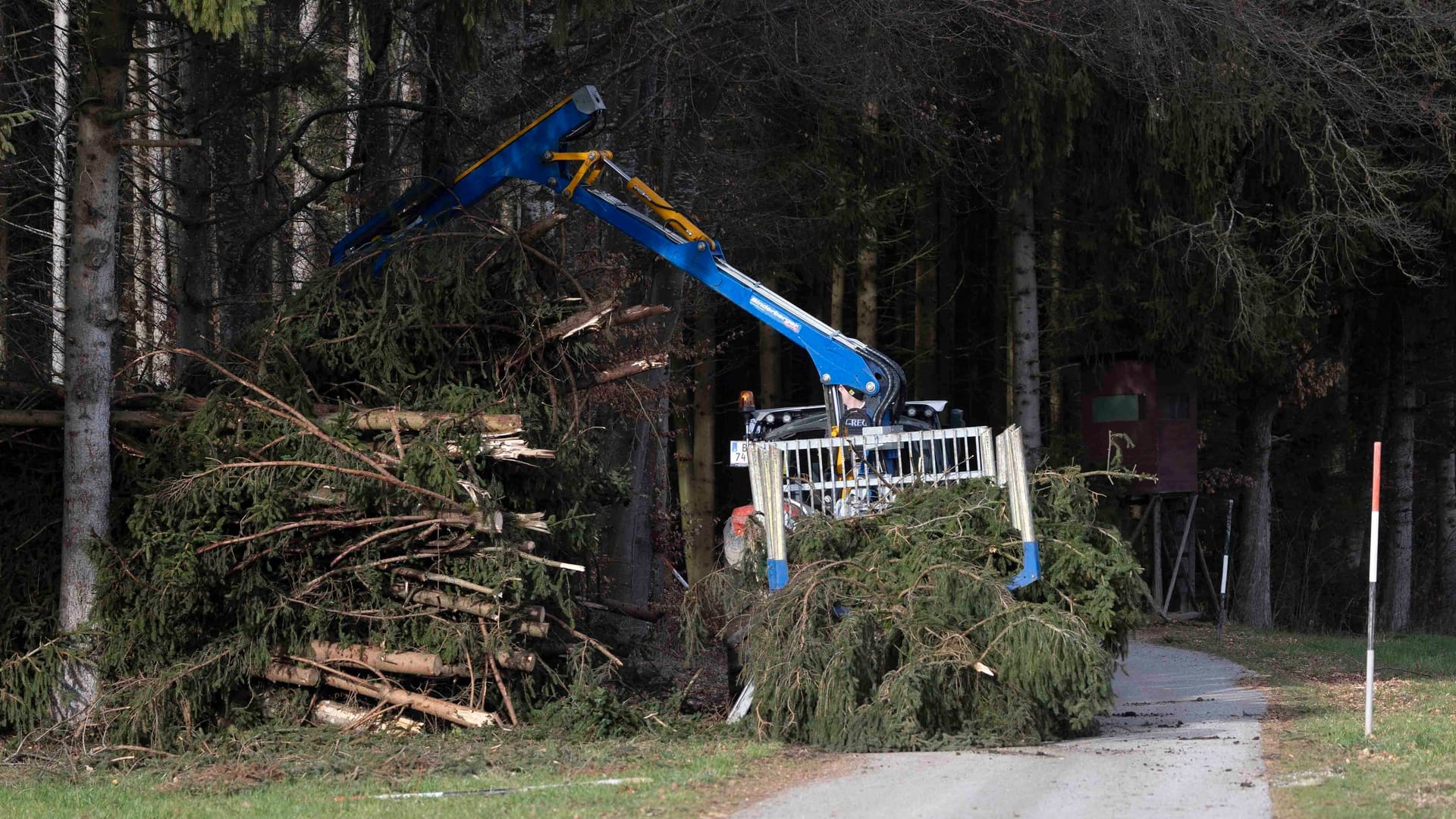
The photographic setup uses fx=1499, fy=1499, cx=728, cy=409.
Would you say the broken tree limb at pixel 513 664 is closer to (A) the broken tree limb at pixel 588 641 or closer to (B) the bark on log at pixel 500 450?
(A) the broken tree limb at pixel 588 641

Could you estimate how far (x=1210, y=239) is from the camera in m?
19.6

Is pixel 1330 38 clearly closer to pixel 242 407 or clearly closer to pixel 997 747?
pixel 997 747

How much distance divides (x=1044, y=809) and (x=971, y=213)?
19.4 m

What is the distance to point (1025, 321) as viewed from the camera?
2036 cm

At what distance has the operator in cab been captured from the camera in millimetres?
12039

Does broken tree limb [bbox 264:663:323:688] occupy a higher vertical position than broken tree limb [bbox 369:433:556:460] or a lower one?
lower

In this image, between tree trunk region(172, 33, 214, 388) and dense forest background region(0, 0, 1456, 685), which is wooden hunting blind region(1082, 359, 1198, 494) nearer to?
dense forest background region(0, 0, 1456, 685)

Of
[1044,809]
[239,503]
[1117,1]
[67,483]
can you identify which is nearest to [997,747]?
[1044,809]

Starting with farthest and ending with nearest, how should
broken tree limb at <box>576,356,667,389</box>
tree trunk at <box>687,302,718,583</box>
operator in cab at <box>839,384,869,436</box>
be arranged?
tree trunk at <box>687,302,718,583</box>, operator in cab at <box>839,384,869,436</box>, broken tree limb at <box>576,356,667,389</box>

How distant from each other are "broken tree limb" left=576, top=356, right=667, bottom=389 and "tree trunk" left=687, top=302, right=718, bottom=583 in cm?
783

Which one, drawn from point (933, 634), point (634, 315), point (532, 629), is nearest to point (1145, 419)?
point (634, 315)

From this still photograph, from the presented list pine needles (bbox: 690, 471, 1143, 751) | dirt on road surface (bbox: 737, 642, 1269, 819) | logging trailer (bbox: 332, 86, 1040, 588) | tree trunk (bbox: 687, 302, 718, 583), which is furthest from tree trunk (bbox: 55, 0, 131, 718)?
tree trunk (bbox: 687, 302, 718, 583)

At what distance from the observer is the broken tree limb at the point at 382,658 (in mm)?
9969

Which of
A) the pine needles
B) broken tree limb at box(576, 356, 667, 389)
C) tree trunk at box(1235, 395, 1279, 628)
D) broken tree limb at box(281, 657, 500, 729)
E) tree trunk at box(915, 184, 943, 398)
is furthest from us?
tree trunk at box(1235, 395, 1279, 628)
